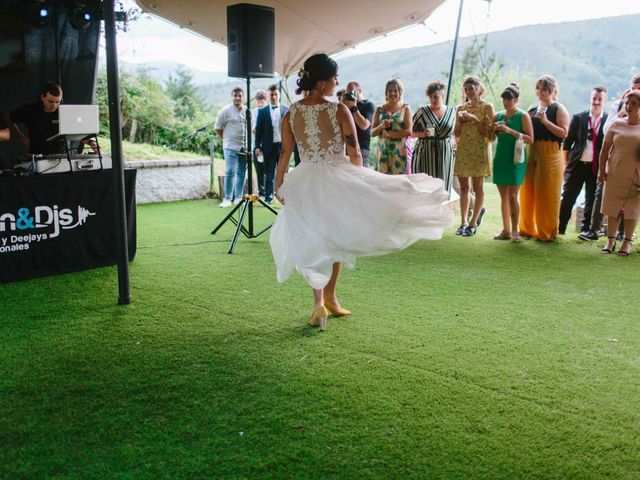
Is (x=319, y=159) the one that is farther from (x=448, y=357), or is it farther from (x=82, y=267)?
(x=82, y=267)

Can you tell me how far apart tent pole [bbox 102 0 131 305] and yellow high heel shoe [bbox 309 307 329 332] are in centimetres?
139

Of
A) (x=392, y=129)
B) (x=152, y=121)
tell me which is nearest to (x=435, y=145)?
(x=392, y=129)

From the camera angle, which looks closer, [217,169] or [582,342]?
[582,342]

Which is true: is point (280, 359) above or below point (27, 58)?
below

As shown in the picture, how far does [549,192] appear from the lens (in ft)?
22.5

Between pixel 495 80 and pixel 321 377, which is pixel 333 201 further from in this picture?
pixel 495 80

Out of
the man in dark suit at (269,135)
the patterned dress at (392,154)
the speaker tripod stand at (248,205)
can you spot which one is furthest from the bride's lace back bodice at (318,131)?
the man in dark suit at (269,135)

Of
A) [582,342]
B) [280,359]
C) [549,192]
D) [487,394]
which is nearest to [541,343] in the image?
[582,342]

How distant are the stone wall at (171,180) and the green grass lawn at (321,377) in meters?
4.62

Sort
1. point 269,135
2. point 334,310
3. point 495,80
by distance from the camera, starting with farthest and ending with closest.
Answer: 1. point 495,80
2. point 269,135
3. point 334,310

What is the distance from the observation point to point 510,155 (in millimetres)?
6785

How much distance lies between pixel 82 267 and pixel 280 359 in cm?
268

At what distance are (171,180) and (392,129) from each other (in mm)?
4632

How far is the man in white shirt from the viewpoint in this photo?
31.0 ft
